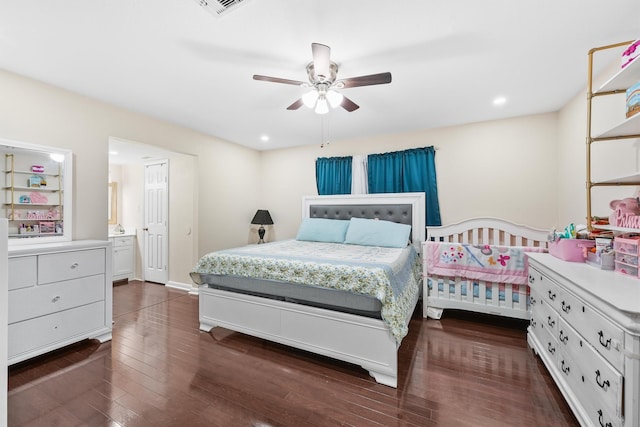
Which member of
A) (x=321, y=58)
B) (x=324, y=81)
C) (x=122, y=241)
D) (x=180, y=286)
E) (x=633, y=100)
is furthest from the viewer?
(x=122, y=241)

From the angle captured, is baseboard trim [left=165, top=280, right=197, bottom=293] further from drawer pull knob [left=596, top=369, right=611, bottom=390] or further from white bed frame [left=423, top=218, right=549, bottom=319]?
drawer pull knob [left=596, top=369, right=611, bottom=390]

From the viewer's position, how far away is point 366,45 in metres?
1.89

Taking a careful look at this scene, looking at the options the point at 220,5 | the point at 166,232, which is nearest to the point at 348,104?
the point at 220,5

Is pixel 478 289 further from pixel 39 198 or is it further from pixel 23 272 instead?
pixel 39 198

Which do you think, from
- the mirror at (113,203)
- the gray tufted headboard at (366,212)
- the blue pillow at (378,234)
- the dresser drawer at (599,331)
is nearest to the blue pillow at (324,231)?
the blue pillow at (378,234)

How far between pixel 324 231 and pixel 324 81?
223cm

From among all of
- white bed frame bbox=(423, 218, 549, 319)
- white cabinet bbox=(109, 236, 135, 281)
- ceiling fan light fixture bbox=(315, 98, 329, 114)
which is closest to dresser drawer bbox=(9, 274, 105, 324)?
white cabinet bbox=(109, 236, 135, 281)

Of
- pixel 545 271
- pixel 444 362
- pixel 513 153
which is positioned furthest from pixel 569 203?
pixel 444 362

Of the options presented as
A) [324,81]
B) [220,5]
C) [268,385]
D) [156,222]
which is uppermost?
[220,5]

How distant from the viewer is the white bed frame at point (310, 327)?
6.22 ft

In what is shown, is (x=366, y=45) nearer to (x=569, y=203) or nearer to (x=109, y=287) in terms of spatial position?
(x=569, y=203)

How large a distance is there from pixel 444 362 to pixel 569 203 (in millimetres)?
2248

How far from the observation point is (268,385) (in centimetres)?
185

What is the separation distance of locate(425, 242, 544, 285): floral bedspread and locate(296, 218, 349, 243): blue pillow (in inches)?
46.2
